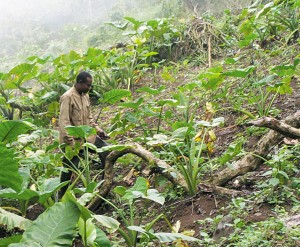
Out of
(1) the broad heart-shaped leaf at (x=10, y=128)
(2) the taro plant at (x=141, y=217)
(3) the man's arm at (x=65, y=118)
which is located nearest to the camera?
(2) the taro plant at (x=141, y=217)

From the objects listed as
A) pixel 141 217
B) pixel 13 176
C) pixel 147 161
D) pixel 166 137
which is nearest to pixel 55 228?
pixel 13 176

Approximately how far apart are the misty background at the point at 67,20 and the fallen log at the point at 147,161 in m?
7.66

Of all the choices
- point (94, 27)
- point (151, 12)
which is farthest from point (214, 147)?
point (94, 27)

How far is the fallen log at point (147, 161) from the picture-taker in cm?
404

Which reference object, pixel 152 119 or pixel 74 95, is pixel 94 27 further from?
pixel 74 95

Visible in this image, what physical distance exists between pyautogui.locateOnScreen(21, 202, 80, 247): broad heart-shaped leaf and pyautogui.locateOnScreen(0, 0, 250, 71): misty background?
369 inches

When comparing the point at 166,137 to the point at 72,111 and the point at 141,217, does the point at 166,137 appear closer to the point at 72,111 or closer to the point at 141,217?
the point at 141,217

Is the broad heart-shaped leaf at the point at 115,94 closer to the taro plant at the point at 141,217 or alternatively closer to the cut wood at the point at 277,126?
the taro plant at the point at 141,217

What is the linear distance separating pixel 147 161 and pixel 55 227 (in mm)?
1793

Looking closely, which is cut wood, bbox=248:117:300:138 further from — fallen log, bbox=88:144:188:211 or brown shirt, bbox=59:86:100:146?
brown shirt, bbox=59:86:100:146

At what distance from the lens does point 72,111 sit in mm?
4691

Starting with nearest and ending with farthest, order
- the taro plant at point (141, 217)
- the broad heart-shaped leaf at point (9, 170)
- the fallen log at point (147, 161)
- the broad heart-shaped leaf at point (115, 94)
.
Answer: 1. the broad heart-shaped leaf at point (9, 170)
2. the taro plant at point (141, 217)
3. the fallen log at point (147, 161)
4. the broad heart-shaped leaf at point (115, 94)

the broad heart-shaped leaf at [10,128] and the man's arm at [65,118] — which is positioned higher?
the broad heart-shaped leaf at [10,128]

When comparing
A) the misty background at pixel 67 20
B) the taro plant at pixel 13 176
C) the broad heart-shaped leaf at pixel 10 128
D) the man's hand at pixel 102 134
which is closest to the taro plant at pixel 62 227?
the taro plant at pixel 13 176
